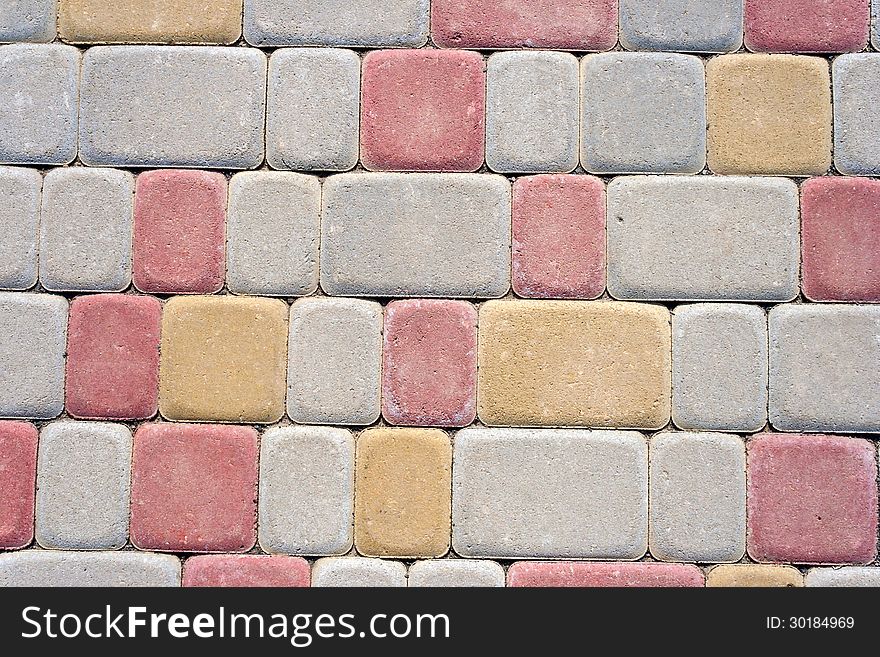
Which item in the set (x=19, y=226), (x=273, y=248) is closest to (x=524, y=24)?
(x=273, y=248)

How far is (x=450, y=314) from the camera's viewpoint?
112 cm

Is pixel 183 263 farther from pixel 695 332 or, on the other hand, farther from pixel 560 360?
pixel 695 332

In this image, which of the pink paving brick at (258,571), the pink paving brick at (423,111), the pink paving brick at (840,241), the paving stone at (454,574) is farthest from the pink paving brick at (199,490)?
the pink paving brick at (840,241)

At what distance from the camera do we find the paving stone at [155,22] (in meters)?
1.14

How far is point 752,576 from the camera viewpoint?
1109 millimetres

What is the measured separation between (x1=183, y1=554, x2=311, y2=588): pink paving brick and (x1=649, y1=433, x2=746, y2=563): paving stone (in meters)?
0.52

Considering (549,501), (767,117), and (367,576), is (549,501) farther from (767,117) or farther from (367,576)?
(767,117)

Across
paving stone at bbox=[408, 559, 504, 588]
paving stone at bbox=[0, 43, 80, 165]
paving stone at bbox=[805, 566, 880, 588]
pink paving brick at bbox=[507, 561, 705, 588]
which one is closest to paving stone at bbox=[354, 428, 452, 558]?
paving stone at bbox=[408, 559, 504, 588]

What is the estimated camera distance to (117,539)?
112 cm

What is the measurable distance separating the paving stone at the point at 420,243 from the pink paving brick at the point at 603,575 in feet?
1.35

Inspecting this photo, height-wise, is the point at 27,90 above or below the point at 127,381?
above

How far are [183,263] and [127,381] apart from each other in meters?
0.19
